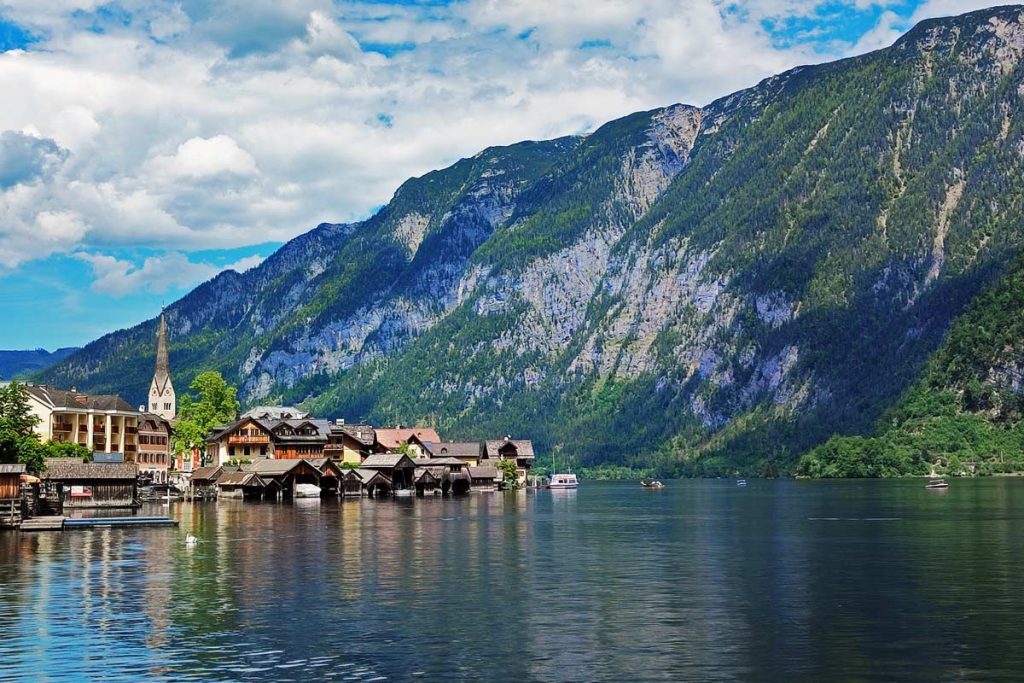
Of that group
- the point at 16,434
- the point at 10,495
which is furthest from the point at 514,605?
the point at 16,434

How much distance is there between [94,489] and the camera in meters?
158

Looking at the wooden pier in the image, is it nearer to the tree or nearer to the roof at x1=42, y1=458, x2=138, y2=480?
the tree

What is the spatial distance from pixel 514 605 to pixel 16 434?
87841 millimetres

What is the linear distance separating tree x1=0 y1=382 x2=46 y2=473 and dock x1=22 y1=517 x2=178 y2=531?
10643mm

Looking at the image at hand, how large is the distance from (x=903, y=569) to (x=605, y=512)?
293ft

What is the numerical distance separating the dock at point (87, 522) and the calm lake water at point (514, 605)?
2286mm

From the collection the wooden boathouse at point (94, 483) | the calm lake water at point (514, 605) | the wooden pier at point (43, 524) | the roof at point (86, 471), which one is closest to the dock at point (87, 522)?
the wooden pier at point (43, 524)

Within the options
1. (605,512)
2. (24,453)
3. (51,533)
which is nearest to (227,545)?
(51,533)

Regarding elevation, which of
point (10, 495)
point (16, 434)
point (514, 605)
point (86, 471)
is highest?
point (16, 434)

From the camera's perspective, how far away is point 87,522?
125m

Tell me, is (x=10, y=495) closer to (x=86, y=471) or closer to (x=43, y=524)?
(x=43, y=524)

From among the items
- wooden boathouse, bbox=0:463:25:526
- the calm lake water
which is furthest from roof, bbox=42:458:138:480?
the calm lake water

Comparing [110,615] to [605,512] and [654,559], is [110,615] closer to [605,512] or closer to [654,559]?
[654,559]

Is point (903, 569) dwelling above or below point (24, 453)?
below
